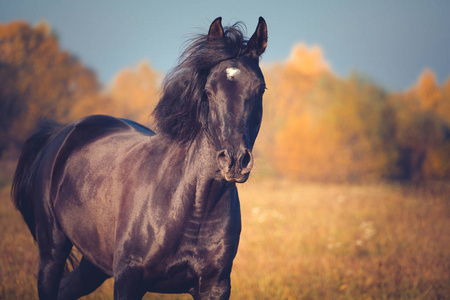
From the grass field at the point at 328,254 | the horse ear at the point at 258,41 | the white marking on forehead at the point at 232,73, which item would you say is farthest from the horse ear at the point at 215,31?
the grass field at the point at 328,254

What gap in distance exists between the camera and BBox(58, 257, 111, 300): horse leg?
3518mm

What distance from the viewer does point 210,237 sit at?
240 centimetres

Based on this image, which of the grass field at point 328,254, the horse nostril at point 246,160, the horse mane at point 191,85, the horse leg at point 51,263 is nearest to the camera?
the horse nostril at point 246,160

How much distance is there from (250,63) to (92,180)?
1.65 meters

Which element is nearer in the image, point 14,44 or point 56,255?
point 56,255

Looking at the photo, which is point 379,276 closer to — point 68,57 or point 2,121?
point 2,121

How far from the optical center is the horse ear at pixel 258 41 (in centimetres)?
241

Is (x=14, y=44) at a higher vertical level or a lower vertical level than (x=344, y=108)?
lower

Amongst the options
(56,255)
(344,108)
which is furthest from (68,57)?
(56,255)

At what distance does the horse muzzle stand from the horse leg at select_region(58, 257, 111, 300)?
7.29 ft

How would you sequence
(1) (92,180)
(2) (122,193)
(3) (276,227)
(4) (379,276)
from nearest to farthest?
(2) (122,193)
(1) (92,180)
(4) (379,276)
(3) (276,227)

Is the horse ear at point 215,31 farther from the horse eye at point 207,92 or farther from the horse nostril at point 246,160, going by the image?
the horse nostril at point 246,160

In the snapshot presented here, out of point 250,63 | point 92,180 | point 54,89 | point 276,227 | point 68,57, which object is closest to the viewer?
point 250,63

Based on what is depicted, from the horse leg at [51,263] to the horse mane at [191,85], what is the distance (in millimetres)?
1580
